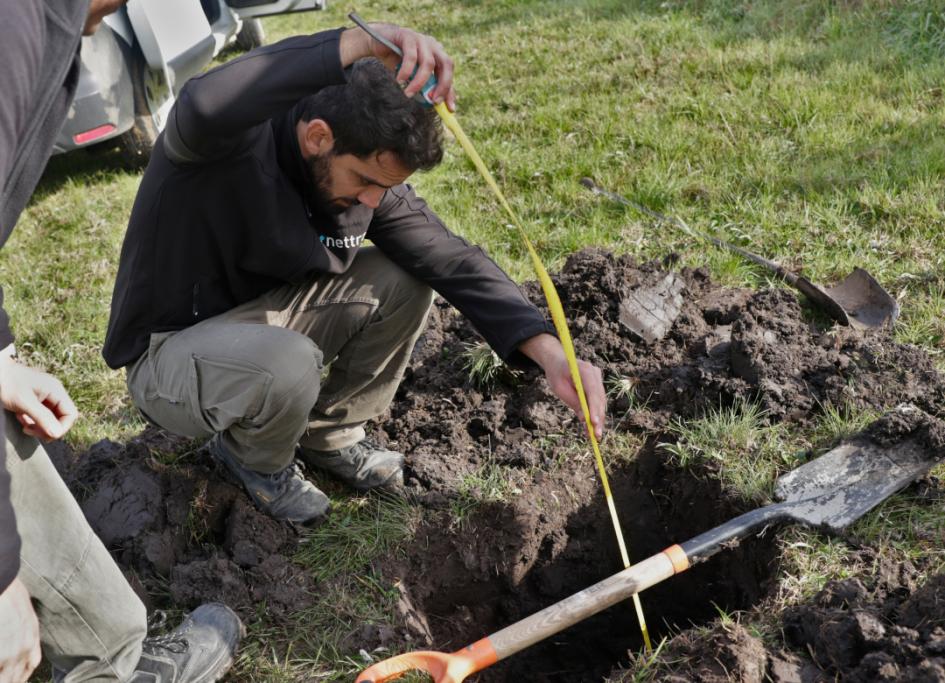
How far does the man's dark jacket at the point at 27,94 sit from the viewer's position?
4.44ft

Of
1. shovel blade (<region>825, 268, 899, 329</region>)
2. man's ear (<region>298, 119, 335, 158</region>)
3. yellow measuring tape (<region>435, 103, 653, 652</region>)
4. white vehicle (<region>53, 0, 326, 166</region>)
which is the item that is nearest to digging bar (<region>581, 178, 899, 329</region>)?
shovel blade (<region>825, 268, 899, 329</region>)

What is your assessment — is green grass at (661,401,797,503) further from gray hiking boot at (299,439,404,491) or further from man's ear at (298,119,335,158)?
man's ear at (298,119,335,158)

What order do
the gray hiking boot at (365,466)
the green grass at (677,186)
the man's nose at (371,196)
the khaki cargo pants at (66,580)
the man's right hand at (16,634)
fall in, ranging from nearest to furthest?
the man's right hand at (16,634) < the khaki cargo pants at (66,580) < the man's nose at (371,196) < the green grass at (677,186) < the gray hiking boot at (365,466)

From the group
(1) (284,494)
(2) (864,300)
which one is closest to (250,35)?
(1) (284,494)

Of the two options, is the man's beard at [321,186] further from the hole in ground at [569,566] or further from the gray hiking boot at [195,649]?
the gray hiking boot at [195,649]

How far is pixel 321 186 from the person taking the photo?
8.84ft

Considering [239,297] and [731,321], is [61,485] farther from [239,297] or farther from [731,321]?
[731,321]

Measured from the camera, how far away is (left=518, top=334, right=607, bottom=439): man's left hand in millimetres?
2531

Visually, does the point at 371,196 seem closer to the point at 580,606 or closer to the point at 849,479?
the point at 580,606

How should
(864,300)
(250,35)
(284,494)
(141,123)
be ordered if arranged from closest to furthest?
(284,494), (864,300), (141,123), (250,35)

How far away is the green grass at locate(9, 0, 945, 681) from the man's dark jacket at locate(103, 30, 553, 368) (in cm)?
70

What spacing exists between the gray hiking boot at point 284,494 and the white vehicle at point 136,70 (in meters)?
2.69

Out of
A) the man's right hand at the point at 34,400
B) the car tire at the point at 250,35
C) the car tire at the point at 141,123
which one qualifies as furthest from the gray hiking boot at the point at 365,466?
the car tire at the point at 250,35

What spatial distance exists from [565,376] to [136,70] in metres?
3.80
